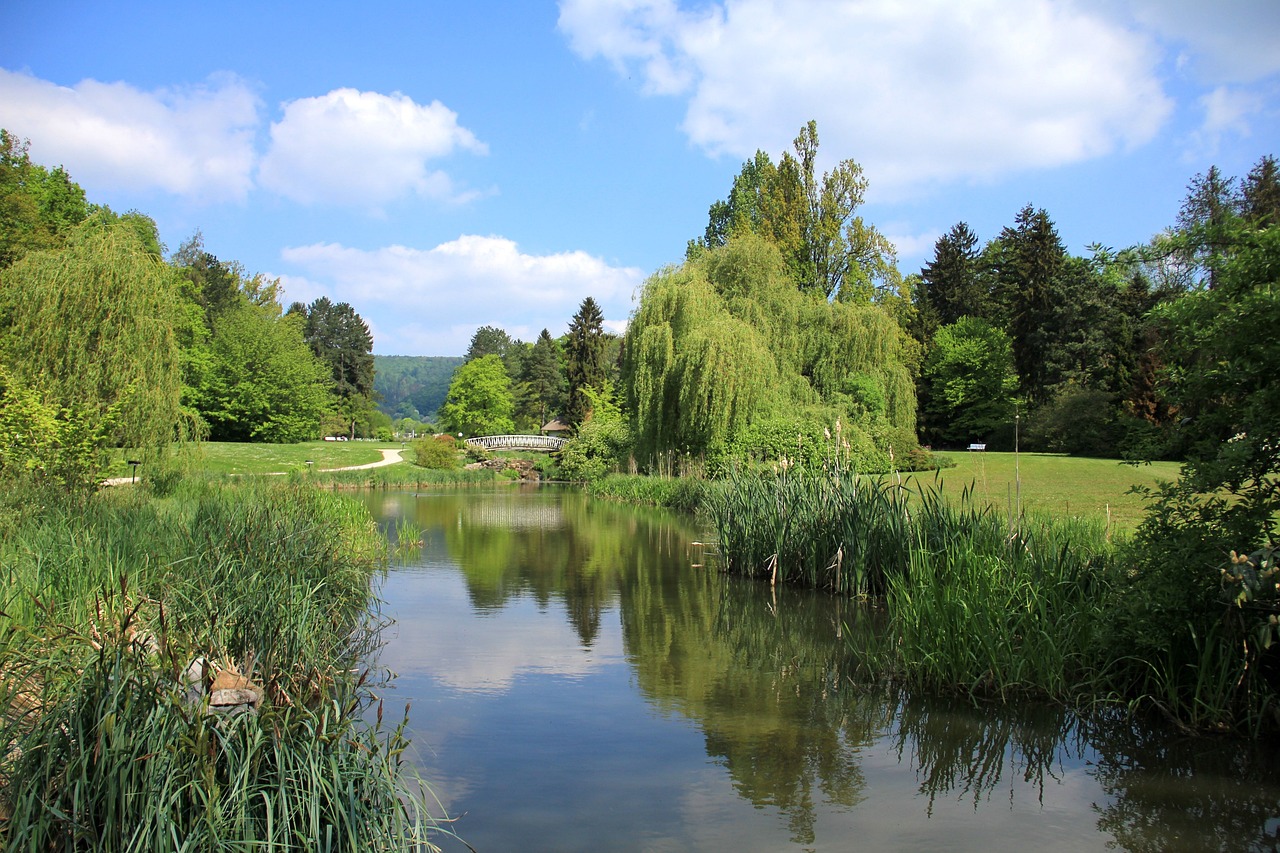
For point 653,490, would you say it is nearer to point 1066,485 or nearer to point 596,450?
point 596,450

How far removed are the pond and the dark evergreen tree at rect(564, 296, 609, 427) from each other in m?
52.8

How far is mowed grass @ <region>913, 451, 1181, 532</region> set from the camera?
1370 cm

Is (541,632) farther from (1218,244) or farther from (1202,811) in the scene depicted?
(1218,244)

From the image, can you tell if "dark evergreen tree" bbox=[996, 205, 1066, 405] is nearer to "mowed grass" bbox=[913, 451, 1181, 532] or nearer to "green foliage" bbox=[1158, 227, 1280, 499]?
"mowed grass" bbox=[913, 451, 1181, 532]

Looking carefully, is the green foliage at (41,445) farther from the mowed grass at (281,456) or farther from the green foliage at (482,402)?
the green foliage at (482,402)

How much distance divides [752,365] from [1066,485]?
836cm

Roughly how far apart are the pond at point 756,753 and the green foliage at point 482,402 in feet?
195

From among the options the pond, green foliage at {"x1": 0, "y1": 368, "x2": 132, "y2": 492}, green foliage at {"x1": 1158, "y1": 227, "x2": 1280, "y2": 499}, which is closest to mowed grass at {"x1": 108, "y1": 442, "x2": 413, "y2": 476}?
green foliage at {"x1": 0, "y1": 368, "x2": 132, "y2": 492}

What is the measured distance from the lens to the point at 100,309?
1480 centimetres

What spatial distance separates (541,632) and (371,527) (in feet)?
21.4

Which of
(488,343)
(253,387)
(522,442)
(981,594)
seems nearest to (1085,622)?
(981,594)

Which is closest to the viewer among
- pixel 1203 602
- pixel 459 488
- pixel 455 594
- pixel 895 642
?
pixel 1203 602

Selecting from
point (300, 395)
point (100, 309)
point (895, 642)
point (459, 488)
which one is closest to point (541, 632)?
point (895, 642)

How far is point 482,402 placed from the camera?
7000 centimetres
